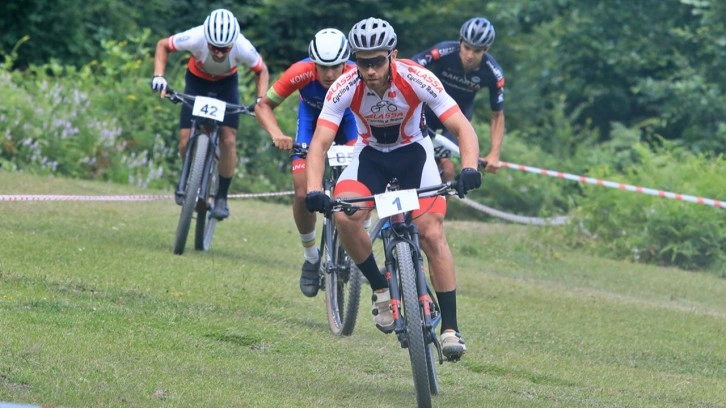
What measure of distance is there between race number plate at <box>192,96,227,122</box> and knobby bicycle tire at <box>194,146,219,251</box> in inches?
17.8

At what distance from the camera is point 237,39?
12312mm

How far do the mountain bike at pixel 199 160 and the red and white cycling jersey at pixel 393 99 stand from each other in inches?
160

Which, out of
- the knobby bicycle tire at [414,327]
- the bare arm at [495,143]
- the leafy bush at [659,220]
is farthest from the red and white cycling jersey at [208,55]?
the leafy bush at [659,220]

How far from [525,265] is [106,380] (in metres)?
8.96

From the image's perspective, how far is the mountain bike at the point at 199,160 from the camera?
11.9 m

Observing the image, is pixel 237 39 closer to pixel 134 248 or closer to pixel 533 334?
pixel 134 248

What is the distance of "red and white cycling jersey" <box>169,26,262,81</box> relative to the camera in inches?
484

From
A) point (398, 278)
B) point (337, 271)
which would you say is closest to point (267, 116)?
point (337, 271)

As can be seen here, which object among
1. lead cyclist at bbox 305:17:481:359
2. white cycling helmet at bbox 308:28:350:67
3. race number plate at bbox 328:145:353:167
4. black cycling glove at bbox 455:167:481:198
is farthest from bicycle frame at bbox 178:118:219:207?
black cycling glove at bbox 455:167:481:198

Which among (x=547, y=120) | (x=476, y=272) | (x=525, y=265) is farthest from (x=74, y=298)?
(x=547, y=120)

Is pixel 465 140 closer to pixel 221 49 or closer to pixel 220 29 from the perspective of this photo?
pixel 220 29

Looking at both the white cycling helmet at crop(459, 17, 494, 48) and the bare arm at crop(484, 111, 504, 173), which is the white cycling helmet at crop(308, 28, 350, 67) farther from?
the white cycling helmet at crop(459, 17, 494, 48)

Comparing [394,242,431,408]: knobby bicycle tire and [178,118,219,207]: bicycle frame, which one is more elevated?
[178,118,219,207]: bicycle frame

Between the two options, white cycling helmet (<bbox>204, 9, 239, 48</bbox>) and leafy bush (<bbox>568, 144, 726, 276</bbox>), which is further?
leafy bush (<bbox>568, 144, 726, 276</bbox>)
